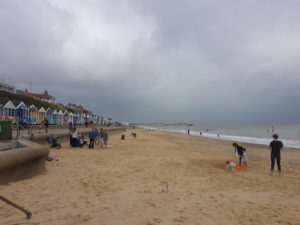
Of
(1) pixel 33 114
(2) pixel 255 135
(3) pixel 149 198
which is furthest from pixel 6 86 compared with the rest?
(3) pixel 149 198

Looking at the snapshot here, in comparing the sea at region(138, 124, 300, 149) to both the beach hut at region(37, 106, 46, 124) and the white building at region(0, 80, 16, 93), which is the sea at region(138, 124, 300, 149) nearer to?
the beach hut at region(37, 106, 46, 124)

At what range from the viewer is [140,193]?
618 centimetres

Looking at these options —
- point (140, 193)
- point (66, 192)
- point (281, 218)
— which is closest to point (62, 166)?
point (66, 192)

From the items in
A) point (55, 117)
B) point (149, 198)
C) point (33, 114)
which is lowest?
point (149, 198)

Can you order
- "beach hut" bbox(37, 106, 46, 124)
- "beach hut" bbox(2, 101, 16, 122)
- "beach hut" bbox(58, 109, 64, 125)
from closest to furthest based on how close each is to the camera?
"beach hut" bbox(2, 101, 16, 122) → "beach hut" bbox(37, 106, 46, 124) → "beach hut" bbox(58, 109, 64, 125)

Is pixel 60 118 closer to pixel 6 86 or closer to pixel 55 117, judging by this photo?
pixel 55 117

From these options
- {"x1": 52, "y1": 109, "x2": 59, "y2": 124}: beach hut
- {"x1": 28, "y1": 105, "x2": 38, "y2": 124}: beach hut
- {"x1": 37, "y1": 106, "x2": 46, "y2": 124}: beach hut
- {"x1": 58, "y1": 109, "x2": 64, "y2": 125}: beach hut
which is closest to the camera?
{"x1": 28, "y1": 105, "x2": 38, "y2": 124}: beach hut

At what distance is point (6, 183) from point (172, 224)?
4.64 meters

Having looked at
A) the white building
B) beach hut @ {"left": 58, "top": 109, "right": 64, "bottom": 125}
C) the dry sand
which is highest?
the white building

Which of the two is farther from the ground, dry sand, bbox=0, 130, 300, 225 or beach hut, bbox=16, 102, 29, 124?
beach hut, bbox=16, 102, 29, 124

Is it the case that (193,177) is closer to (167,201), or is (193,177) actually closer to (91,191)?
(167,201)

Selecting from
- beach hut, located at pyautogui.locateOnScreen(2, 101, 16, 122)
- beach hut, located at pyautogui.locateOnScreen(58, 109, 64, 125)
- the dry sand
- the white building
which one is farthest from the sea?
the white building

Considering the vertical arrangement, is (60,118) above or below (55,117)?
below

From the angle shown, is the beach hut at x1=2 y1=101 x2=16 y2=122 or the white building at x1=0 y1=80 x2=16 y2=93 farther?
the white building at x1=0 y1=80 x2=16 y2=93
